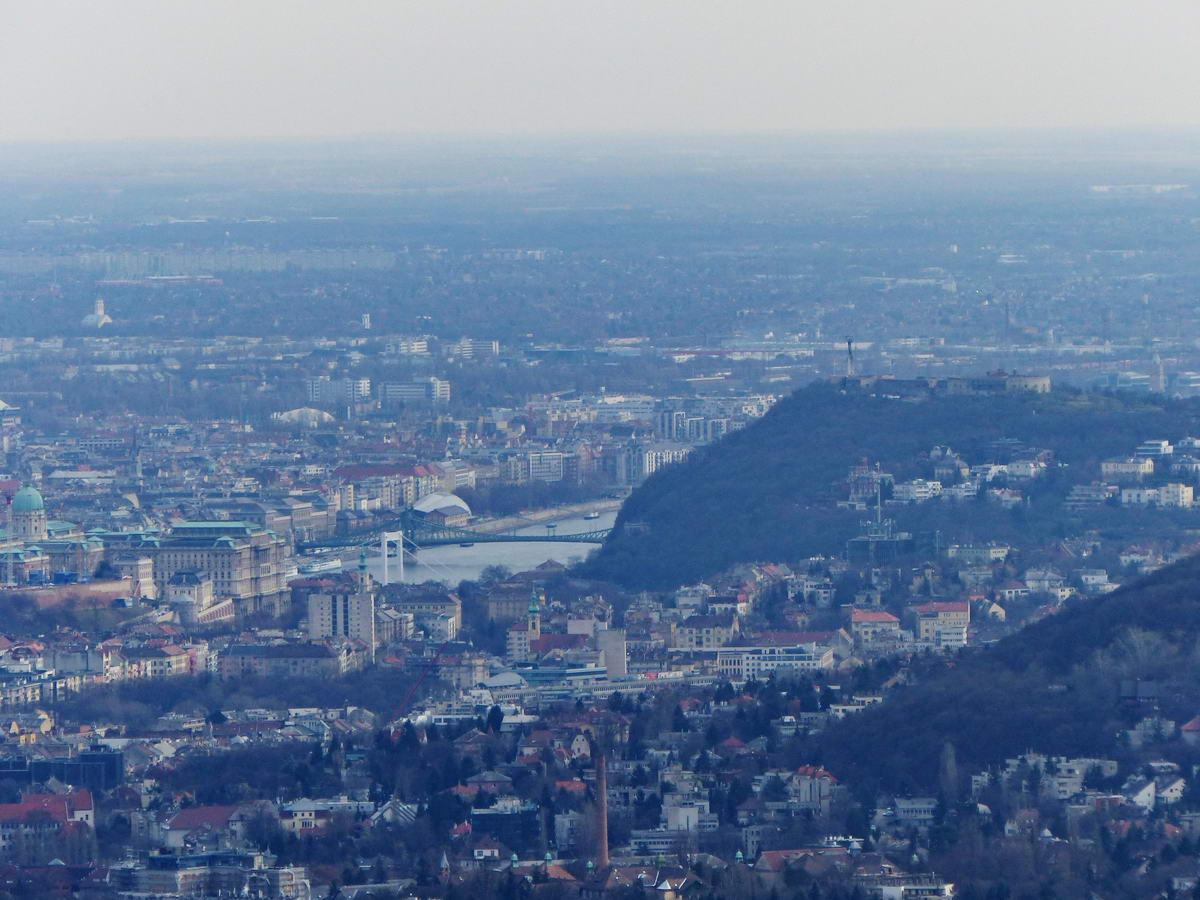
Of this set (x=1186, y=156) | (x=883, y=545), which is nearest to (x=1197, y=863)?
(x=883, y=545)

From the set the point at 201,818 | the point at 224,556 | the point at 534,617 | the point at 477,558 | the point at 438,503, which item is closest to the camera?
the point at 201,818

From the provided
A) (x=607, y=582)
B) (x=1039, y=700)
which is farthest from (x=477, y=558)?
(x=1039, y=700)

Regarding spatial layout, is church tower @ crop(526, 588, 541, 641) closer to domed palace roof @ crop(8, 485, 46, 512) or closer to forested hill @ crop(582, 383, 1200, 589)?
forested hill @ crop(582, 383, 1200, 589)

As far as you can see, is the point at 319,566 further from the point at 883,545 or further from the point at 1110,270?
the point at 1110,270

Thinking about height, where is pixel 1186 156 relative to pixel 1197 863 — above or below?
below

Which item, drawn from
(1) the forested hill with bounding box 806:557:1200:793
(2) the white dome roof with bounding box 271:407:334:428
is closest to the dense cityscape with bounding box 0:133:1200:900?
(1) the forested hill with bounding box 806:557:1200:793

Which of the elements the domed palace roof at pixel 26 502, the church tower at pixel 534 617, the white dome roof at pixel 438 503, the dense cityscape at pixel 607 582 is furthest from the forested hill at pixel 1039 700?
the white dome roof at pixel 438 503

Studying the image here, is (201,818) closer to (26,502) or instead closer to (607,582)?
(607,582)
